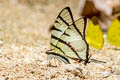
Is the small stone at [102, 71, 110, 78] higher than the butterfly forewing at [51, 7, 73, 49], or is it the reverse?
the butterfly forewing at [51, 7, 73, 49]

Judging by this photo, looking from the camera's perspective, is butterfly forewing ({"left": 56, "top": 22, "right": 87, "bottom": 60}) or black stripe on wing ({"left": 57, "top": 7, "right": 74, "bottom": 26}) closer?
black stripe on wing ({"left": 57, "top": 7, "right": 74, "bottom": 26})

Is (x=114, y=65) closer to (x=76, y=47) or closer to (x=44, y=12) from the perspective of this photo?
(x=76, y=47)

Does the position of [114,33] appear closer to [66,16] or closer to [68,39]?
[68,39]

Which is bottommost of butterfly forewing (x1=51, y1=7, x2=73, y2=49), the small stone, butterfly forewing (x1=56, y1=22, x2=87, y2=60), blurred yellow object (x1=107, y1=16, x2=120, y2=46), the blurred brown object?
the small stone

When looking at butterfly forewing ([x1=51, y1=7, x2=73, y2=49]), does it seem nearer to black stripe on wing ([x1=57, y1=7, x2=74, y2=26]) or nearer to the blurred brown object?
black stripe on wing ([x1=57, y1=7, x2=74, y2=26])

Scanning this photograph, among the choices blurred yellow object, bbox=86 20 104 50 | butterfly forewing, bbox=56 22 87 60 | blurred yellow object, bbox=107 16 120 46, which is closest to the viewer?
butterfly forewing, bbox=56 22 87 60

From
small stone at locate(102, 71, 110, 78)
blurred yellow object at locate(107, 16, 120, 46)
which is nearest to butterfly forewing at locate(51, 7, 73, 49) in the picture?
small stone at locate(102, 71, 110, 78)
